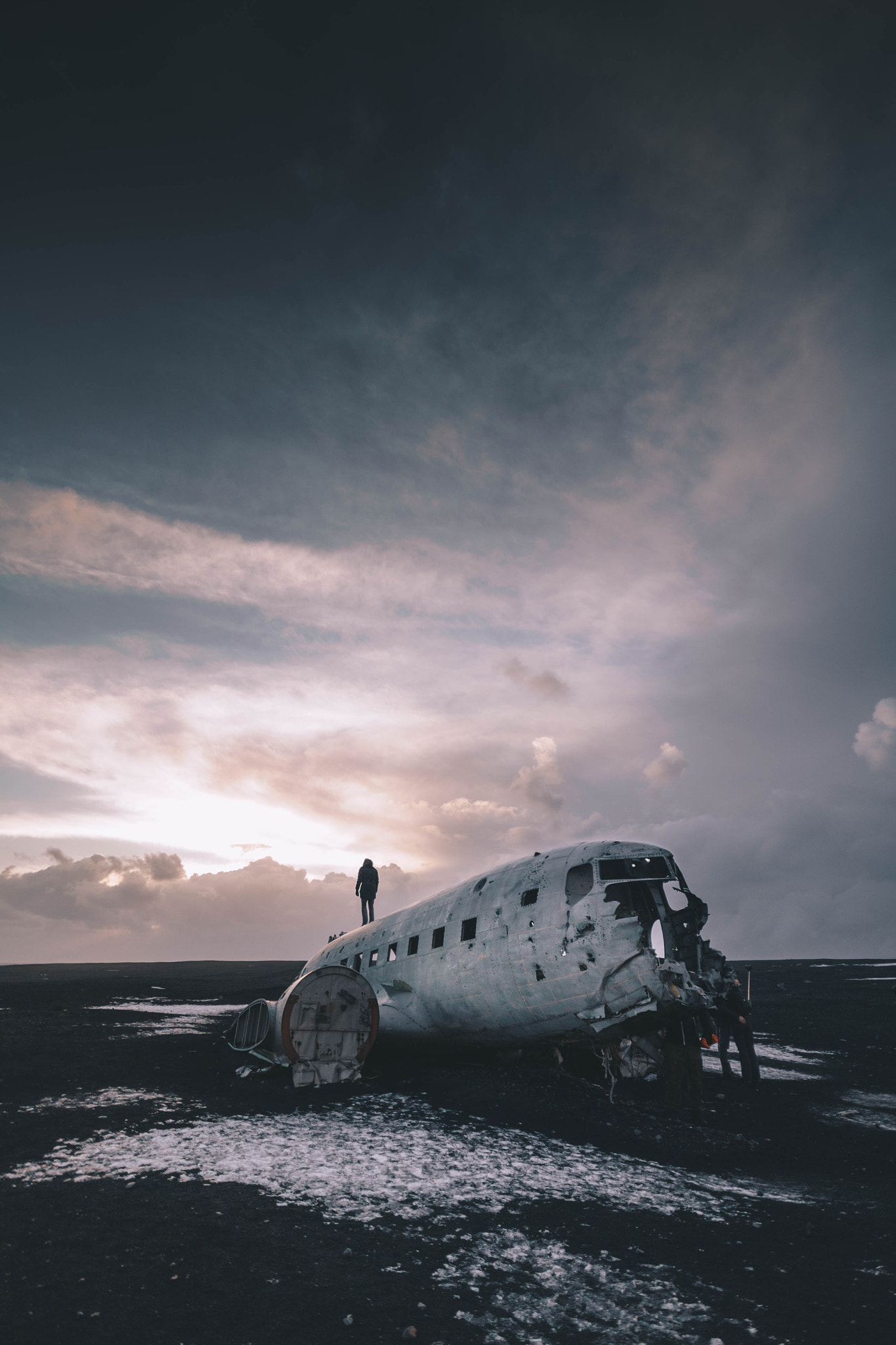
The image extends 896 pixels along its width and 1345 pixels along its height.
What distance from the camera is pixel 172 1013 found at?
3516 cm

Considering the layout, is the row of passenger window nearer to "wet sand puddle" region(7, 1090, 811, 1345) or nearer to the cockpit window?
the cockpit window

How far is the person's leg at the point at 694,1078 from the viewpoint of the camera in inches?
575

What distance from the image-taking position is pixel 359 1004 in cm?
1788

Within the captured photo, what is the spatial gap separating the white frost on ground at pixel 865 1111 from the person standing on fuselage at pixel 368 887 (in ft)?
64.8

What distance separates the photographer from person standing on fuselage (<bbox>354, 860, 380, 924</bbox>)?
31.0 meters

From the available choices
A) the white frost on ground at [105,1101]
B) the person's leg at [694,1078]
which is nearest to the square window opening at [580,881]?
the person's leg at [694,1078]

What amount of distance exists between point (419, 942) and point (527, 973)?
16.5 ft

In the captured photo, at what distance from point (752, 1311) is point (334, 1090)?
12.4m

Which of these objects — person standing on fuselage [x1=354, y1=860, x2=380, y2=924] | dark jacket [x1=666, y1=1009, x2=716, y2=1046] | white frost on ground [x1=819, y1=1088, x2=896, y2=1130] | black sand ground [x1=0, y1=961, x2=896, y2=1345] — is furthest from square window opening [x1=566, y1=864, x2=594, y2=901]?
person standing on fuselage [x1=354, y1=860, x2=380, y2=924]

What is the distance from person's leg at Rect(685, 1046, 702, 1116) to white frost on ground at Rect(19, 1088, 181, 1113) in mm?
11875

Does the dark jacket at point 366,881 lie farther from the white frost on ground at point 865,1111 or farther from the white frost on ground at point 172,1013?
the white frost on ground at point 865,1111

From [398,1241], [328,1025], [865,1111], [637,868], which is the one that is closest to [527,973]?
[637,868]

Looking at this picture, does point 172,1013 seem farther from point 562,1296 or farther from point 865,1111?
point 562,1296

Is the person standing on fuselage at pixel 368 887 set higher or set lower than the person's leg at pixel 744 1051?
higher
